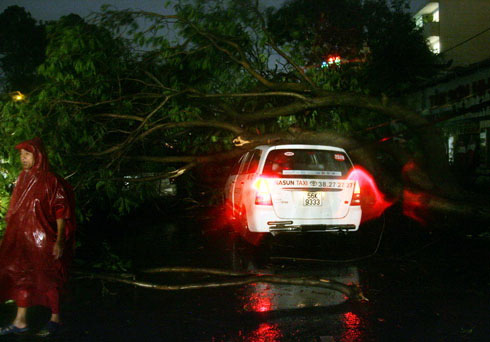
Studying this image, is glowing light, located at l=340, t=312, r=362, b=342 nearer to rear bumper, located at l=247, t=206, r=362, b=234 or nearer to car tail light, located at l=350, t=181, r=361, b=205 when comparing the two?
rear bumper, located at l=247, t=206, r=362, b=234

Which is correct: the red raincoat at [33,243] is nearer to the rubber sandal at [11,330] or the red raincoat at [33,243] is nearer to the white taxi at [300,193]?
the rubber sandal at [11,330]

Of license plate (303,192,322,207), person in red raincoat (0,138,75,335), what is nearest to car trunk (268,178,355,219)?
license plate (303,192,322,207)

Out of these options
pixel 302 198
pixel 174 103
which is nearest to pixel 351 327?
pixel 302 198

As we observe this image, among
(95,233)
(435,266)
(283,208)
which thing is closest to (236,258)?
(283,208)

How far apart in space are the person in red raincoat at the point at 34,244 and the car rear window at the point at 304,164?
4065mm

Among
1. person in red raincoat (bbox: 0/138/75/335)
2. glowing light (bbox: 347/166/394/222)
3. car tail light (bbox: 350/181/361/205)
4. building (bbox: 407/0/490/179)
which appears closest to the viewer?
person in red raincoat (bbox: 0/138/75/335)

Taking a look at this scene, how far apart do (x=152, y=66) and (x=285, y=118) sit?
324cm

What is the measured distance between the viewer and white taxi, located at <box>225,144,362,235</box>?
317 inches

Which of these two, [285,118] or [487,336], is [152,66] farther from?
[487,336]

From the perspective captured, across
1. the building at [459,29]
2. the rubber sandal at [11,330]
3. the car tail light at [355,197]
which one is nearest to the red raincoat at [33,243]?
the rubber sandal at [11,330]

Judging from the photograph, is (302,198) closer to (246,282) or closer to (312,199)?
(312,199)

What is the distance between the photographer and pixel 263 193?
26.6 feet

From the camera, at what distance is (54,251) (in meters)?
4.62

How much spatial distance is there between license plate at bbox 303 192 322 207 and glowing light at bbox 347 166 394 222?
11.8 feet
